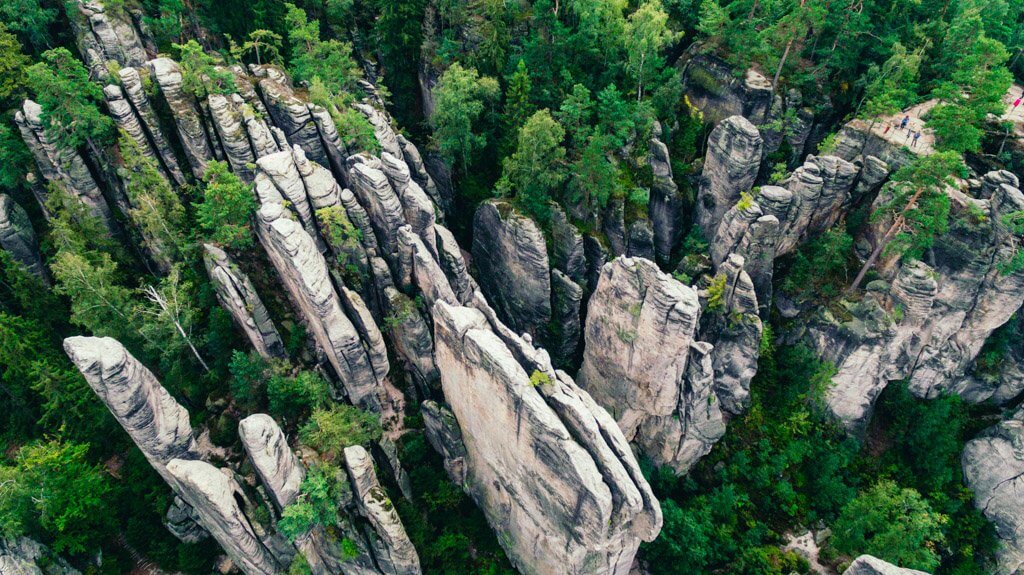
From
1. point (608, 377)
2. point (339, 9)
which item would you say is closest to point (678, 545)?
point (608, 377)

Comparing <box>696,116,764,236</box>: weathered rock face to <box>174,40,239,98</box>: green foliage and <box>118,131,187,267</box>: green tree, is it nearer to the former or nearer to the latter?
<box>174,40,239,98</box>: green foliage

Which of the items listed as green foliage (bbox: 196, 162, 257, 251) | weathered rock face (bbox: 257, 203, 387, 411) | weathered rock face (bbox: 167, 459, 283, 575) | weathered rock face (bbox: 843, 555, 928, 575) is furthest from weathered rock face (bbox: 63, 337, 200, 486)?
weathered rock face (bbox: 843, 555, 928, 575)

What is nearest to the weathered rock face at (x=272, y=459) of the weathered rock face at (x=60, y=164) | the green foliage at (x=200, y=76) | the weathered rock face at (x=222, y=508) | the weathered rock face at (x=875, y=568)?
the weathered rock face at (x=222, y=508)

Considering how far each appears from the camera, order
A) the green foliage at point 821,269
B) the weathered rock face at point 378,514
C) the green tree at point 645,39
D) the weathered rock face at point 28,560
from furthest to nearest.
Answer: the green tree at point 645,39, the green foliage at point 821,269, the weathered rock face at point 378,514, the weathered rock face at point 28,560

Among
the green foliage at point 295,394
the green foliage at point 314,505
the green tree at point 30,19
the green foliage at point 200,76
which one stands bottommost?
the green foliage at point 314,505

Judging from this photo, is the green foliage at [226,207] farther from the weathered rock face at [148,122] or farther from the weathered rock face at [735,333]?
the weathered rock face at [735,333]

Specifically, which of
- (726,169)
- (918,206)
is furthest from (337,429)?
(918,206)
